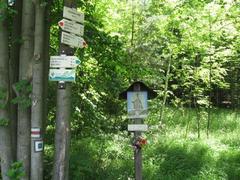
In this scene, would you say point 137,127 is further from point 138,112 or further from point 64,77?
Result: point 64,77

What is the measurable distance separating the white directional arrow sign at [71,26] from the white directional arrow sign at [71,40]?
6 centimetres

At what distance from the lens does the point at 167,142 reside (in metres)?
7.60

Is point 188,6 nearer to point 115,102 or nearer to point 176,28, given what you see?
point 176,28

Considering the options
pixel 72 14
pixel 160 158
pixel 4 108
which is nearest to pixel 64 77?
pixel 72 14

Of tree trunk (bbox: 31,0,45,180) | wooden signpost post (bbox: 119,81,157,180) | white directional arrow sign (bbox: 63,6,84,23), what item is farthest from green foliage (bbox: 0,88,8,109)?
wooden signpost post (bbox: 119,81,157,180)

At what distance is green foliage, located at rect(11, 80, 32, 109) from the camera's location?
14.6ft

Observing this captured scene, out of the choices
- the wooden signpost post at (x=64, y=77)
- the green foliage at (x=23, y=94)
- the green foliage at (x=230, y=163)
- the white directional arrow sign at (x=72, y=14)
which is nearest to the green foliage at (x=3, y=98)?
the green foliage at (x=23, y=94)

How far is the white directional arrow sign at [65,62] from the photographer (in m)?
4.29

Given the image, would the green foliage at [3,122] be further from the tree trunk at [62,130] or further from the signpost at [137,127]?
the signpost at [137,127]

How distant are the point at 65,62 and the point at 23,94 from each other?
738 millimetres

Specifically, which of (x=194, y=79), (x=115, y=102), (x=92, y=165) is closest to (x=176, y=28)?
(x=194, y=79)

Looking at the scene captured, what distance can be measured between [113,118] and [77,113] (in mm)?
1685

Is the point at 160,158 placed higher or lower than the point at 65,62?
lower

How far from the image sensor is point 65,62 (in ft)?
14.1
